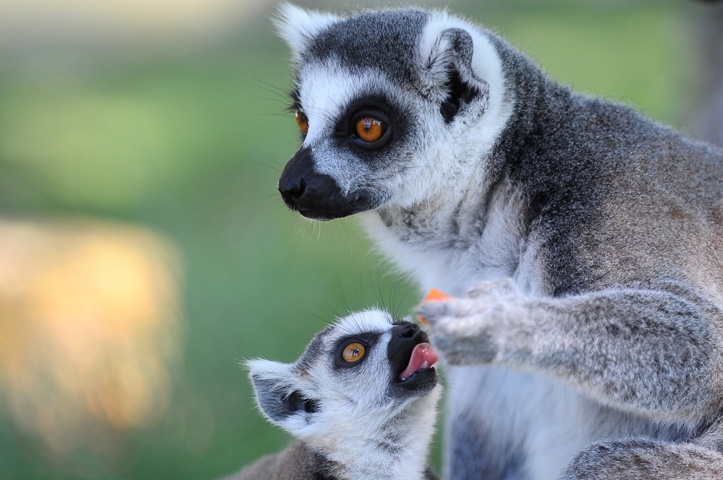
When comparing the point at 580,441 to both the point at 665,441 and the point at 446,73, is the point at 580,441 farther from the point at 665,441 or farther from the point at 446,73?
the point at 446,73

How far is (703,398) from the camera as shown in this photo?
3.08m

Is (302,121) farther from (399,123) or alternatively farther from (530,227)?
(530,227)

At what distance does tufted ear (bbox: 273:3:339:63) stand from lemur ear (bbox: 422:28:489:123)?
0.79 meters

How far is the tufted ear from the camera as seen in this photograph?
13.8 feet

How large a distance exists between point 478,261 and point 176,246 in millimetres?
5155

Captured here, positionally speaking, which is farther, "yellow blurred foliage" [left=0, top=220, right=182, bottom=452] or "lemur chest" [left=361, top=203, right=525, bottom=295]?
"yellow blurred foliage" [left=0, top=220, right=182, bottom=452]

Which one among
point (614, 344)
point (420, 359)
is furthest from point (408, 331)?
point (614, 344)

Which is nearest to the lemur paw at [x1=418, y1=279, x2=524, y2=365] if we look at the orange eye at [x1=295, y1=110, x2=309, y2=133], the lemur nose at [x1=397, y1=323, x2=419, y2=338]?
the lemur nose at [x1=397, y1=323, x2=419, y2=338]

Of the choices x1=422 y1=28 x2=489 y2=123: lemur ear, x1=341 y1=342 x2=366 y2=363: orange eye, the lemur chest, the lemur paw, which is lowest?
x1=341 y1=342 x2=366 y2=363: orange eye

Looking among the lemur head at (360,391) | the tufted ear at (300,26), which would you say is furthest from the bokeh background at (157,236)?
the lemur head at (360,391)

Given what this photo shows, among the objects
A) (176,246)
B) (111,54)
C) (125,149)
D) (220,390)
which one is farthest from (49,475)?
(111,54)

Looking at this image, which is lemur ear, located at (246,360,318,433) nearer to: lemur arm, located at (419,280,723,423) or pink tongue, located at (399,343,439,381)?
pink tongue, located at (399,343,439,381)

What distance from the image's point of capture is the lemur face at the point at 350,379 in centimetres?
372

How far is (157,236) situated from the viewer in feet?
26.6
